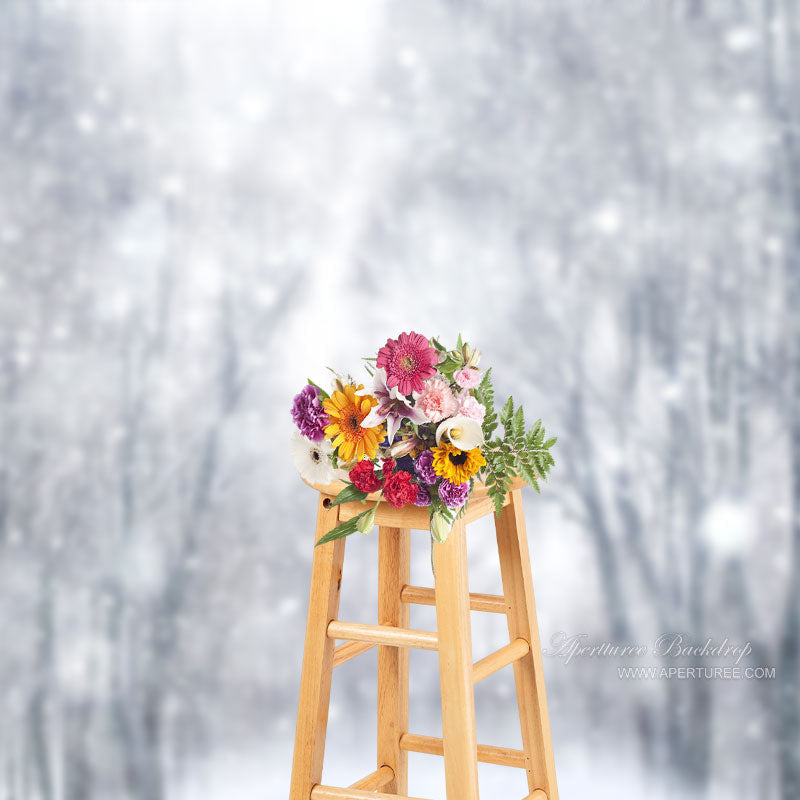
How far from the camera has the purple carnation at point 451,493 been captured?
152 centimetres

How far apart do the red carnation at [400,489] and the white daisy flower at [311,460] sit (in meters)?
0.12

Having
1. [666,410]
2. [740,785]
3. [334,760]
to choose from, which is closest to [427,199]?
[666,410]

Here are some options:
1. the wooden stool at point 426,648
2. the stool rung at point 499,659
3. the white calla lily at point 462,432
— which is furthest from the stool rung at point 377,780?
the white calla lily at point 462,432

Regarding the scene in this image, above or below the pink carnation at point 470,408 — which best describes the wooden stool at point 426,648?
below

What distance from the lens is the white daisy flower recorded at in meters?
1.61

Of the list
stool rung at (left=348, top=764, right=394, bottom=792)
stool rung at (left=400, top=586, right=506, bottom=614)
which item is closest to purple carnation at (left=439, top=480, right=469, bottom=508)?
stool rung at (left=400, top=586, right=506, bottom=614)

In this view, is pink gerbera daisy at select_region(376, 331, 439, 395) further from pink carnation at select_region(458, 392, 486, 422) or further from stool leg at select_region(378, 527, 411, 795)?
stool leg at select_region(378, 527, 411, 795)

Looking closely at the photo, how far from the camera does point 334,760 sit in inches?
94.3

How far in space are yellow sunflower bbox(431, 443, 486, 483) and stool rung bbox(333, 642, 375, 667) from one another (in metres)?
0.43

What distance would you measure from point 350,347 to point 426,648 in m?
0.95

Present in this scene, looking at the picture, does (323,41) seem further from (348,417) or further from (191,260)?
(348,417)

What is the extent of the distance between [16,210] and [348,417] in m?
1.21

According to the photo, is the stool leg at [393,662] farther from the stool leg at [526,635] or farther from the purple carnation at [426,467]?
the purple carnation at [426,467]

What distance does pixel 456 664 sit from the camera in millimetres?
1550
